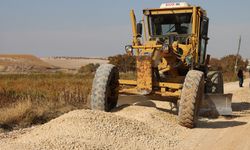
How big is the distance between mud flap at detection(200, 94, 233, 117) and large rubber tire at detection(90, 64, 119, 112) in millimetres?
2495

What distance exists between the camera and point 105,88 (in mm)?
11430

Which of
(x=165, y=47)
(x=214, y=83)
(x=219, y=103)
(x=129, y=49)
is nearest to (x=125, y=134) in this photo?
(x=165, y=47)

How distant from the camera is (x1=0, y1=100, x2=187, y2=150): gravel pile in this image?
779cm

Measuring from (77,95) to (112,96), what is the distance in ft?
12.7

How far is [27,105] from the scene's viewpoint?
12000mm

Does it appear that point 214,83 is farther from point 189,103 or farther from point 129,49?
point 189,103

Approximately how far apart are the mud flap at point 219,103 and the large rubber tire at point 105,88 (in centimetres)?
250

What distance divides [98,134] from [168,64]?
172 inches

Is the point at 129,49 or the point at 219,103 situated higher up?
the point at 129,49

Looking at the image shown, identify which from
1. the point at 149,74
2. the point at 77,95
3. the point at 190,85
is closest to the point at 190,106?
the point at 190,85

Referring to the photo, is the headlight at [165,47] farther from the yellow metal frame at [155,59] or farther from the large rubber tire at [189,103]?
the large rubber tire at [189,103]

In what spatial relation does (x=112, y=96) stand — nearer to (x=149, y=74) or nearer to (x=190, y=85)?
(x=149, y=74)

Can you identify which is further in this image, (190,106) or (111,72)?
(111,72)

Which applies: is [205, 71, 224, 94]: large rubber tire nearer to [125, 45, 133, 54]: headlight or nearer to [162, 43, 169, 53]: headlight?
[162, 43, 169, 53]: headlight
